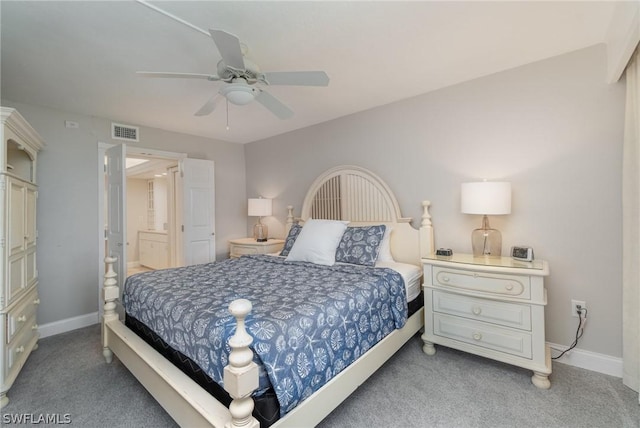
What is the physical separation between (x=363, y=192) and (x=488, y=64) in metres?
1.64

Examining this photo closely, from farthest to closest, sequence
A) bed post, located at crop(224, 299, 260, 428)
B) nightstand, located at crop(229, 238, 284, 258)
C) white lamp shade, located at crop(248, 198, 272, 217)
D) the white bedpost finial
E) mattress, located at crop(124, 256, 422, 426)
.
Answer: white lamp shade, located at crop(248, 198, 272, 217) → nightstand, located at crop(229, 238, 284, 258) → the white bedpost finial → mattress, located at crop(124, 256, 422, 426) → bed post, located at crop(224, 299, 260, 428)

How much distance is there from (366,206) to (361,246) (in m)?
0.66

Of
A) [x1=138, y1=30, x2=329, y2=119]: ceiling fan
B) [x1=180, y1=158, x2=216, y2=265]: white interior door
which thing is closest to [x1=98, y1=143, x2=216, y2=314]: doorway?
[x1=180, y1=158, x2=216, y2=265]: white interior door

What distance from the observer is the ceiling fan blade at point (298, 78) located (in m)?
1.70

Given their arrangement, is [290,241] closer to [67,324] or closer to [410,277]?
[410,277]

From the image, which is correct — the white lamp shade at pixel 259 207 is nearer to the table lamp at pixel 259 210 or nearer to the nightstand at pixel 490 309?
the table lamp at pixel 259 210

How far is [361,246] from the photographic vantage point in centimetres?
277

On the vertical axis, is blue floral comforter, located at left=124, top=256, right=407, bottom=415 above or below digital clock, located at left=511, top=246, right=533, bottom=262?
below

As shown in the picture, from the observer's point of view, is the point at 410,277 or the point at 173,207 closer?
the point at 410,277

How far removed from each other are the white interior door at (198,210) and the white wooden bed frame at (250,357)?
5.73ft

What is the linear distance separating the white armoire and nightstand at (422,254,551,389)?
10.2 feet

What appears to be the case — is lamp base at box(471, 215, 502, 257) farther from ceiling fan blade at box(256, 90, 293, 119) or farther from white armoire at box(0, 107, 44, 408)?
white armoire at box(0, 107, 44, 408)

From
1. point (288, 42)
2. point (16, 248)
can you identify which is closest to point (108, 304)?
point (16, 248)

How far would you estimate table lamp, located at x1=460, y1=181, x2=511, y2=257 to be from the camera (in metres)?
2.23
